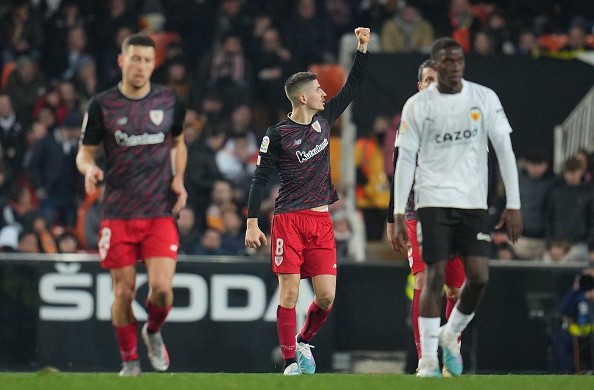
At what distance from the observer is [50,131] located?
65.5ft

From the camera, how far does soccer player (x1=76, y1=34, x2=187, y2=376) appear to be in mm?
11281

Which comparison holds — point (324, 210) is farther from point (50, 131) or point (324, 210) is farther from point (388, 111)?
point (50, 131)

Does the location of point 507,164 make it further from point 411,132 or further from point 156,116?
point 156,116

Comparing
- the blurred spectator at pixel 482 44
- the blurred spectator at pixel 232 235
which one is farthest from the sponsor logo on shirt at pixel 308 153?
the blurred spectator at pixel 482 44

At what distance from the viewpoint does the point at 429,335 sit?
10.8m

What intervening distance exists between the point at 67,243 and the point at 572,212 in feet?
19.1

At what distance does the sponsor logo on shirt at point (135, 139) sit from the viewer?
37.0 ft

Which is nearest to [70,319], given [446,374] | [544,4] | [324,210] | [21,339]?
[21,339]

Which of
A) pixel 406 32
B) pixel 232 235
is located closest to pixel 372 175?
pixel 232 235

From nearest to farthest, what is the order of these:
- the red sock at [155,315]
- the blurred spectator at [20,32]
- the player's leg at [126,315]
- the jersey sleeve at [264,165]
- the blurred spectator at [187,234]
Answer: the player's leg at [126,315] < the red sock at [155,315] < the jersey sleeve at [264,165] < the blurred spectator at [187,234] < the blurred spectator at [20,32]

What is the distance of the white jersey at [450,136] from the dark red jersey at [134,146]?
5.81 ft

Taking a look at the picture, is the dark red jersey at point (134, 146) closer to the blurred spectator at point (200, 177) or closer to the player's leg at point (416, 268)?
the player's leg at point (416, 268)

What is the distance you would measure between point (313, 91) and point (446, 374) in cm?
275

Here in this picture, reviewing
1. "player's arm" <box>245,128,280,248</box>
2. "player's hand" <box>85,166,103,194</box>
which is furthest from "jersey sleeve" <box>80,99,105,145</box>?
"player's arm" <box>245,128,280,248</box>
